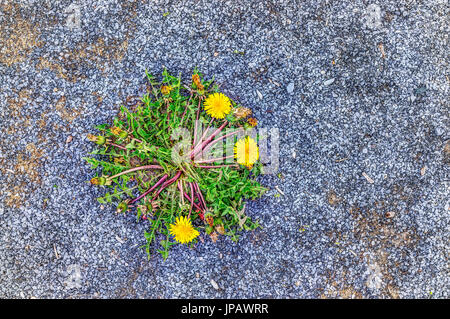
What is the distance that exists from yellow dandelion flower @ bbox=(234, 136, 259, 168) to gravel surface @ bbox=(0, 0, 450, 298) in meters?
0.26

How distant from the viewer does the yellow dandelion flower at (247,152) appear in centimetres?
241

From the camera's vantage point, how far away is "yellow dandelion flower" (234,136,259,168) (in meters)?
2.41

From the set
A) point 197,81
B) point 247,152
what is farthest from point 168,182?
point 197,81

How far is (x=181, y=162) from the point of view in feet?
8.18

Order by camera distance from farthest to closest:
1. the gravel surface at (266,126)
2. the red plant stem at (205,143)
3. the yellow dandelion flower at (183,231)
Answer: the gravel surface at (266,126)
the red plant stem at (205,143)
the yellow dandelion flower at (183,231)

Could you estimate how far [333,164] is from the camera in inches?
104

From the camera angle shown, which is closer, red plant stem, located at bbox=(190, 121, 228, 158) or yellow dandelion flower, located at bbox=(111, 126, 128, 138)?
yellow dandelion flower, located at bbox=(111, 126, 128, 138)

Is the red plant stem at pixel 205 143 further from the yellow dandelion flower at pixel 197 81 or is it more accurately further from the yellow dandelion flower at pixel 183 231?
the yellow dandelion flower at pixel 183 231

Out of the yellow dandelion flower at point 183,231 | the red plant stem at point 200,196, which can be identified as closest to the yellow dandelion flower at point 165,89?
the red plant stem at point 200,196

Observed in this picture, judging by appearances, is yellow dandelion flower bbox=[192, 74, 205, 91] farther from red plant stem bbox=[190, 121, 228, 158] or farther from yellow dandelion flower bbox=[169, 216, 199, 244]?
yellow dandelion flower bbox=[169, 216, 199, 244]

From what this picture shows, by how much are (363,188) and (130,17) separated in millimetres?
2091

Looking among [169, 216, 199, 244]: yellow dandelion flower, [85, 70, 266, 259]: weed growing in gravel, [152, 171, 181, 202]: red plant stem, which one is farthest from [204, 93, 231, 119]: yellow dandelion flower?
[169, 216, 199, 244]: yellow dandelion flower

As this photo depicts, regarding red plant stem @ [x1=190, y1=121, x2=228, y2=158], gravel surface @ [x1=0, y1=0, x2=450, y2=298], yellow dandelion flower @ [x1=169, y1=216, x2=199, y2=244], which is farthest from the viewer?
gravel surface @ [x1=0, y1=0, x2=450, y2=298]

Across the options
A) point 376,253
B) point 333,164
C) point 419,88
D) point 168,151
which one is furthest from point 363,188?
point 168,151
